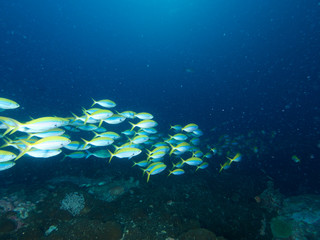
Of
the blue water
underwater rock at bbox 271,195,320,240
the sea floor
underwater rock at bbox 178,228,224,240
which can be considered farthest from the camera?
the blue water

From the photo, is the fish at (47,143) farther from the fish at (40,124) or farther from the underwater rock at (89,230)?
the underwater rock at (89,230)

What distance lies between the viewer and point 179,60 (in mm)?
52062

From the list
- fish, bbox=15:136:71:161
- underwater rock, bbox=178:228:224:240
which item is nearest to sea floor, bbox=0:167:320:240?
underwater rock, bbox=178:228:224:240

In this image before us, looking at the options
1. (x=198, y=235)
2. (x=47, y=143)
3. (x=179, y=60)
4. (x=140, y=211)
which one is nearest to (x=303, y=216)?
(x=198, y=235)

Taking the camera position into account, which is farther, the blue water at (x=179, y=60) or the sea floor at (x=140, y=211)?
the blue water at (x=179, y=60)

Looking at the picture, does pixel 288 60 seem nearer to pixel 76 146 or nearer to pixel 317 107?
pixel 317 107

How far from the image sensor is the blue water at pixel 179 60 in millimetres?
33062

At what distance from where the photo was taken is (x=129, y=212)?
531 centimetres

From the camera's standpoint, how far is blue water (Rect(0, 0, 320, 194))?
108 feet

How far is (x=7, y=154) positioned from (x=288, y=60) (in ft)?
178

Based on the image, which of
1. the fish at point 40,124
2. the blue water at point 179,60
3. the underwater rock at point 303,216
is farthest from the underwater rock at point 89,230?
the blue water at point 179,60

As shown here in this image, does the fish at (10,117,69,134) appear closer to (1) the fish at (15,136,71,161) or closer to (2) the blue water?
(1) the fish at (15,136,71,161)

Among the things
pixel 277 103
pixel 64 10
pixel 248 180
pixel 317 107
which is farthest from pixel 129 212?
pixel 317 107

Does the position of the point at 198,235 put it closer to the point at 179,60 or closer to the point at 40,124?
the point at 40,124
